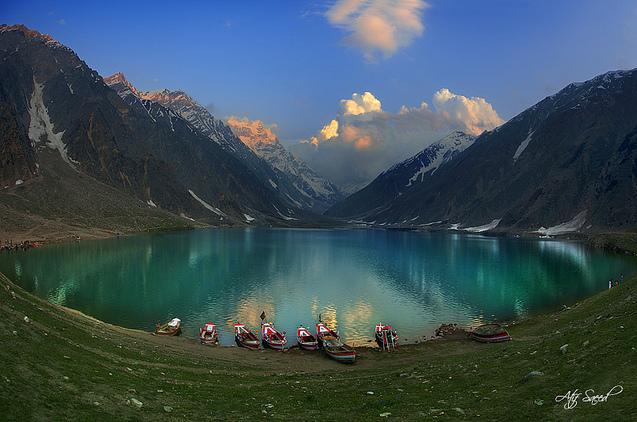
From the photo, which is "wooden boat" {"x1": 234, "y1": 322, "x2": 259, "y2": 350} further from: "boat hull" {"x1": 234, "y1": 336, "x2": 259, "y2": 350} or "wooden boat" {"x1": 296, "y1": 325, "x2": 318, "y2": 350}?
"wooden boat" {"x1": 296, "y1": 325, "x2": 318, "y2": 350}

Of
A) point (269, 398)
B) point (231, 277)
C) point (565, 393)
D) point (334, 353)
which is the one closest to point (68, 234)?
point (231, 277)

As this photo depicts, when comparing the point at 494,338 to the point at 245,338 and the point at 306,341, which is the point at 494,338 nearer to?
the point at 306,341

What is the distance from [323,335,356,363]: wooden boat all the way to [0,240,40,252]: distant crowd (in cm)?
12754

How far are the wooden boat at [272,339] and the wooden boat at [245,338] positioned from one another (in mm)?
1100

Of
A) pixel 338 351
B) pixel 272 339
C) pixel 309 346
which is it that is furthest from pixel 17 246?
pixel 338 351

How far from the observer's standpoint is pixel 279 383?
33000mm

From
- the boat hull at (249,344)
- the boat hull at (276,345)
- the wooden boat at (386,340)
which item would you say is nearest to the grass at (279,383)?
the boat hull at (249,344)

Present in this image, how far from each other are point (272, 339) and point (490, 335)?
77.0ft

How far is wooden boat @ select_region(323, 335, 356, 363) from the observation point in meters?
47.2

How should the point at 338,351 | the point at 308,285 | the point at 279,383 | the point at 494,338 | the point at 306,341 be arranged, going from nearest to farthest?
the point at 279,383 → the point at 338,351 → the point at 494,338 → the point at 306,341 → the point at 308,285

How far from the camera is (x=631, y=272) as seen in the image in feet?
333

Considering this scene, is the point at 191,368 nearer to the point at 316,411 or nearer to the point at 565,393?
the point at 316,411

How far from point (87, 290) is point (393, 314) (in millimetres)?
52116

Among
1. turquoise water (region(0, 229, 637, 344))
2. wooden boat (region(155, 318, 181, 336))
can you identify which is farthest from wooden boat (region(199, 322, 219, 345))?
wooden boat (region(155, 318, 181, 336))
